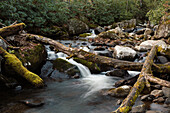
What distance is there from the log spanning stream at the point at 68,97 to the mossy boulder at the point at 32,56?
78 cm

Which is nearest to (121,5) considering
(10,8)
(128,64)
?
(10,8)

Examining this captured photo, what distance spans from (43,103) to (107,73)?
15.6 feet

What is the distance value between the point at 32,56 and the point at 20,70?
5.67ft

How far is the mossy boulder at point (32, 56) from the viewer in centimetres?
692

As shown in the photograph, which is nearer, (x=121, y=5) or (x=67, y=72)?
(x=67, y=72)

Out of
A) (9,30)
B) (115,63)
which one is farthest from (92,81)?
(9,30)

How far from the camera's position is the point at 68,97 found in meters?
5.59

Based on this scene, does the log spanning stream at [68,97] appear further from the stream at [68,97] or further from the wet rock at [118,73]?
the wet rock at [118,73]

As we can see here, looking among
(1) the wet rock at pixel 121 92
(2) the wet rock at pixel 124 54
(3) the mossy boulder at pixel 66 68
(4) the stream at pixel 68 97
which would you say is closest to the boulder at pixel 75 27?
(2) the wet rock at pixel 124 54

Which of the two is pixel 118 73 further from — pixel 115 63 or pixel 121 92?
pixel 115 63

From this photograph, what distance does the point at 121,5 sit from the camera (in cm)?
3284

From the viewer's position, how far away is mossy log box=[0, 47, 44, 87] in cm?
556

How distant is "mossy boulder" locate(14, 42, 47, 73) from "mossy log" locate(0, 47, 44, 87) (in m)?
0.75

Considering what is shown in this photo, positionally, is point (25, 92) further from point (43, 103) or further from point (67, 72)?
point (67, 72)
